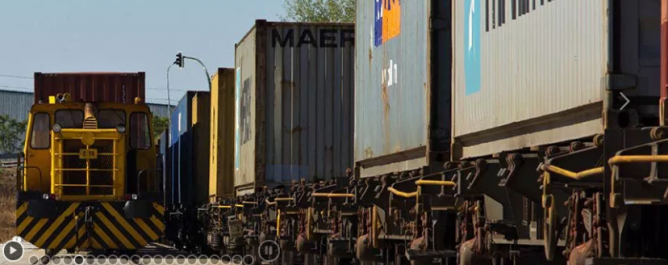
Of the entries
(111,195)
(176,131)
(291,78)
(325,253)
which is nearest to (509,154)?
(325,253)

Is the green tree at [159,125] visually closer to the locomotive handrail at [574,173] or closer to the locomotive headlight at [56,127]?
the locomotive headlight at [56,127]

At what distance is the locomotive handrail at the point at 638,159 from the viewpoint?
573 centimetres

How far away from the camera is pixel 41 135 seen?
24.8m

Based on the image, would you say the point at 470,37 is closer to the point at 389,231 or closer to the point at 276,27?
the point at 389,231

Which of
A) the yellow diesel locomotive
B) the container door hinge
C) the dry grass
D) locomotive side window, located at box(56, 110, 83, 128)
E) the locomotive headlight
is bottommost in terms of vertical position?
the dry grass

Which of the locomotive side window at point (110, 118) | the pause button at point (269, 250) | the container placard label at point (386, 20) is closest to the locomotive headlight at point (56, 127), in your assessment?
the locomotive side window at point (110, 118)

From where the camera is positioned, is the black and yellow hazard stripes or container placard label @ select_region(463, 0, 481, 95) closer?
container placard label @ select_region(463, 0, 481, 95)

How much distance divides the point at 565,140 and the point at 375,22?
19.3 ft

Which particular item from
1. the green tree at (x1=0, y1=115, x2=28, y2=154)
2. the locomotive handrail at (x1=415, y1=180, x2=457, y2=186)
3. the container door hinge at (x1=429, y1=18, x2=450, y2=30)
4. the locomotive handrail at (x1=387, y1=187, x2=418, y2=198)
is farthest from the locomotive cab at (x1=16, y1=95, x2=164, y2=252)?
the green tree at (x1=0, y1=115, x2=28, y2=154)

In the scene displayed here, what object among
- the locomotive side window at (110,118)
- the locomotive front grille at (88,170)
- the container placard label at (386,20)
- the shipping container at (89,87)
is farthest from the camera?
the shipping container at (89,87)

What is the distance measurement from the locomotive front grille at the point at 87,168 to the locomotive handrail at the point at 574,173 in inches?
719

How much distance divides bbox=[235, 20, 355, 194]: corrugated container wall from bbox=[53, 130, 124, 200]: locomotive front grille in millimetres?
5824

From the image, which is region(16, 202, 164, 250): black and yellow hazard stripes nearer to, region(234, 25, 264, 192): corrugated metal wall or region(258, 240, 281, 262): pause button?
region(234, 25, 264, 192): corrugated metal wall

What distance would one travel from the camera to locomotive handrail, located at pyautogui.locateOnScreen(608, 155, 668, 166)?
573 centimetres
